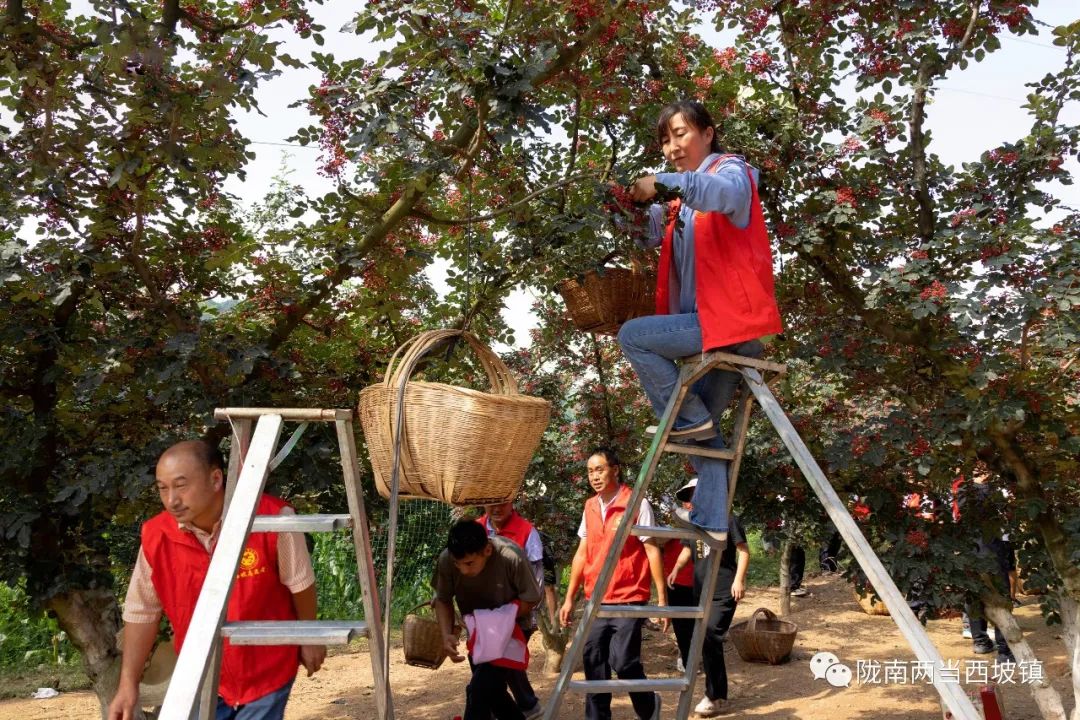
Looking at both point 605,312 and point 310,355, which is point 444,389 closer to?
point 605,312

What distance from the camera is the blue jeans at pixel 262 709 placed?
2926mm

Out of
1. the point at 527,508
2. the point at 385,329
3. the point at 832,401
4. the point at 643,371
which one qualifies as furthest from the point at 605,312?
the point at 527,508

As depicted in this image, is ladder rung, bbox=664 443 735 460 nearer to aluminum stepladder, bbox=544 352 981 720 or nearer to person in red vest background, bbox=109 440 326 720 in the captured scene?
aluminum stepladder, bbox=544 352 981 720

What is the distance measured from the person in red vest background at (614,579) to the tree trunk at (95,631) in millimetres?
2597

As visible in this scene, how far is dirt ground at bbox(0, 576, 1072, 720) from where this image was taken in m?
6.67

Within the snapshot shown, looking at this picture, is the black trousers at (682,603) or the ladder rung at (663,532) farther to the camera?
the black trousers at (682,603)

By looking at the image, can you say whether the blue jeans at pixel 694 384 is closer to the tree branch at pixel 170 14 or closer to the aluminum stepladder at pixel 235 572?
the aluminum stepladder at pixel 235 572

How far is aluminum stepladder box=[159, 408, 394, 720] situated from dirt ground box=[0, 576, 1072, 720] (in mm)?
4409

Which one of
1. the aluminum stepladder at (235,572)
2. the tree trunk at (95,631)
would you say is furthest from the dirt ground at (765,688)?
the aluminum stepladder at (235,572)

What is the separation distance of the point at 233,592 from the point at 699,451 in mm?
1660

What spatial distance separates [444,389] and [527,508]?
5178 millimetres

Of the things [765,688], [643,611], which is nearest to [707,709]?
[765,688]

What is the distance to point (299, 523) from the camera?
2.62 metres

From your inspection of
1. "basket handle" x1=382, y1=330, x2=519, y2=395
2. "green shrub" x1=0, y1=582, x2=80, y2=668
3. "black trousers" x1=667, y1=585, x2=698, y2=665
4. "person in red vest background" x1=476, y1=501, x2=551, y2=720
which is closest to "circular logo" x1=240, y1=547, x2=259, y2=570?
"basket handle" x1=382, y1=330, x2=519, y2=395
